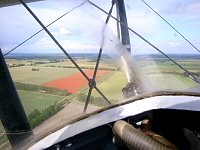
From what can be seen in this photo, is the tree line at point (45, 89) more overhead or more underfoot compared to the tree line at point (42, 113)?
more overhead

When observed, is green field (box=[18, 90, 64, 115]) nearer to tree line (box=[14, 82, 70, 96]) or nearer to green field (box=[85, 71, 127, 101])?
tree line (box=[14, 82, 70, 96])

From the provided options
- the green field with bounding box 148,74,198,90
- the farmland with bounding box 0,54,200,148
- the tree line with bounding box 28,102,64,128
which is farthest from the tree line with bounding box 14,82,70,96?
the green field with bounding box 148,74,198,90

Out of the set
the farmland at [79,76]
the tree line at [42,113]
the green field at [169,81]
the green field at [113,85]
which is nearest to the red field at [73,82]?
the farmland at [79,76]

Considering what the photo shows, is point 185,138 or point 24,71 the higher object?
point 24,71

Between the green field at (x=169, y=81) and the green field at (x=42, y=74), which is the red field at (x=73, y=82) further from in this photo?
the green field at (x=169, y=81)

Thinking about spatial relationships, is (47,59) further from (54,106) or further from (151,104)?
(151,104)

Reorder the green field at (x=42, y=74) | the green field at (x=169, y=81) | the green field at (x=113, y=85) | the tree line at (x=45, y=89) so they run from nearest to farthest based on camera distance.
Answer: the green field at (x=169, y=81) → the green field at (x=113, y=85) → the tree line at (x=45, y=89) → the green field at (x=42, y=74)

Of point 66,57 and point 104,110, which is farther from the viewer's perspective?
point 66,57

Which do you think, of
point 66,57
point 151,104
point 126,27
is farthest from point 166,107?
point 126,27

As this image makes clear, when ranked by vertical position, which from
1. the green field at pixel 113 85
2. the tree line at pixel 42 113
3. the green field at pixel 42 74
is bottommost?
the tree line at pixel 42 113
